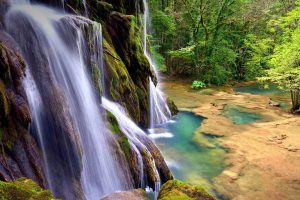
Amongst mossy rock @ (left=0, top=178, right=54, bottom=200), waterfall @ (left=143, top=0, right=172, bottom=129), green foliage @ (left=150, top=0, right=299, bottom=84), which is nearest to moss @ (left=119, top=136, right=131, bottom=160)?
mossy rock @ (left=0, top=178, right=54, bottom=200)

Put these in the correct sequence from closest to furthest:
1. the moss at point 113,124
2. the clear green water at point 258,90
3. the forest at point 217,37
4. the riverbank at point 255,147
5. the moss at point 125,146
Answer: the moss at point 125,146
the moss at point 113,124
the riverbank at point 255,147
the clear green water at point 258,90
the forest at point 217,37

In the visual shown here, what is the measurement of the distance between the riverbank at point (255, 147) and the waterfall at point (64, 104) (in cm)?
393

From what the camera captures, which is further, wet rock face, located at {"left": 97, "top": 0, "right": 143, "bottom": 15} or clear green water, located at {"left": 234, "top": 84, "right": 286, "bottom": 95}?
clear green water, located at {"left": 234, "top": 84, "right": 286, "bottom": 95}

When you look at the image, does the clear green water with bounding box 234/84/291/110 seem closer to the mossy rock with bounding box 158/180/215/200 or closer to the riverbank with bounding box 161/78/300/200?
the riverbank with bounding box 161/78/300/200

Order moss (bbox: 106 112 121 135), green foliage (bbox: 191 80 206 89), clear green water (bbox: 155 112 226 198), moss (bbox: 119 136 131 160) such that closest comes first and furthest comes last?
1. moss (bbox: 119 136 131 160)
2. moss (bbox: 106 112 121 135)
3. clear green water (bbox: 155 112 226 198)
4. green foliage (bbox: 191 80 206 89)

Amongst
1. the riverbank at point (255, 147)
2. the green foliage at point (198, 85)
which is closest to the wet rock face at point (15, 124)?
the riverbank at point (255, 147)

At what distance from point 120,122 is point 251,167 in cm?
478

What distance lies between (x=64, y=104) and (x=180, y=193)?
3198mm

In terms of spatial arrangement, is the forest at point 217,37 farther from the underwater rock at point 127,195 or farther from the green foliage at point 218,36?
the underwater rock at point 127,195

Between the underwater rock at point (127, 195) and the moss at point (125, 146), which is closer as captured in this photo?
the underwater rock at point (127, 195)

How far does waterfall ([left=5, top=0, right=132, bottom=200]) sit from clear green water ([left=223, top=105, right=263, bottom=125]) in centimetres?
1020

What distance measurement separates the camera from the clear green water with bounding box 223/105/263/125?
56.2ft

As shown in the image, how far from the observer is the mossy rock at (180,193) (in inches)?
185

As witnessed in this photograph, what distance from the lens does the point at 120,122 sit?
1016 centimetres
